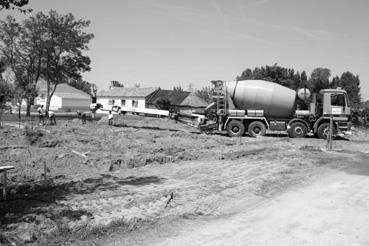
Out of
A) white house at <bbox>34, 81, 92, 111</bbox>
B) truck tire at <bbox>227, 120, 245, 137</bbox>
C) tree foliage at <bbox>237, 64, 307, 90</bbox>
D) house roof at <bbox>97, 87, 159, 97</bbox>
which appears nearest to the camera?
truck tire at <bbox>227, 120, 245, 137</bbox>

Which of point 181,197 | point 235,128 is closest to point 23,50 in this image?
point 235,128

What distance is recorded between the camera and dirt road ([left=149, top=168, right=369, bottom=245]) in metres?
5.62

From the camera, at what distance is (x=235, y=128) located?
21.3m

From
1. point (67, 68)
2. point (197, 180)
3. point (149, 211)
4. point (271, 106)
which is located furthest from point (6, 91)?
point (149, 211)

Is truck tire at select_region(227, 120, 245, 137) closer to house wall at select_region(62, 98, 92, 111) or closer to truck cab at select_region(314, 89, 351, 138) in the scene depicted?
truck cab at select_region(314, 89, 351, 138)

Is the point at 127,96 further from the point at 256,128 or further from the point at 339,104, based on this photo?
the point at 339,104

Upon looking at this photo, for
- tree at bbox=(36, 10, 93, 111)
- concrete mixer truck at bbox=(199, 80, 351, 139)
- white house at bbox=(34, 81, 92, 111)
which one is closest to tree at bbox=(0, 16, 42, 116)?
tree at bbox=(36, 10, 93, 111)

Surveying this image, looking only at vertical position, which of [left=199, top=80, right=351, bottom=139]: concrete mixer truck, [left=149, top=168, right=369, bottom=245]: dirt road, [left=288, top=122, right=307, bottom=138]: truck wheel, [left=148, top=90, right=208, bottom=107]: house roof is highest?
[left=148, top=90, right=208, bottom=107]: house roof

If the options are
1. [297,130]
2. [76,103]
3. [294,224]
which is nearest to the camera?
[294,224]

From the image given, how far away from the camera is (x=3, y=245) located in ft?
16.5

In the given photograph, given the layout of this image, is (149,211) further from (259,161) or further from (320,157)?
(320,157)

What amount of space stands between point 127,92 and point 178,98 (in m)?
9.37

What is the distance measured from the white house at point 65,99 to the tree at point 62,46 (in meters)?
29.0

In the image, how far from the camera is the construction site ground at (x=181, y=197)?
5727mm
